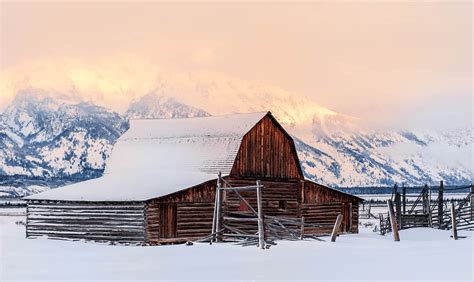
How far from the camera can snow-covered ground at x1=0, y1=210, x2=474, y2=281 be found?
24453mm

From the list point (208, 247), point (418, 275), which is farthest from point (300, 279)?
point (208, 247)

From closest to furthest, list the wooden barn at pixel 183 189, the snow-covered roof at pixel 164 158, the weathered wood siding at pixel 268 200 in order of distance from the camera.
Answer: the wooden barn at pixel 183 189, the snow-covered roof at pixel 164 158, the weathered wood siding at pixel 268 200

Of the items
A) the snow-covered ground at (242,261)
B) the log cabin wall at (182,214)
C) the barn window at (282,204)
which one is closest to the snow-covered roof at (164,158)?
the log cabin wall at (182,214)

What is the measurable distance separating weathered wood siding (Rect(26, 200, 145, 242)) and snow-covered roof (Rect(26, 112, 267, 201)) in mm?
413

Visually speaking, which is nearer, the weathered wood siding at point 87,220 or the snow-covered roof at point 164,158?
the weathered wood siding at point 87,220

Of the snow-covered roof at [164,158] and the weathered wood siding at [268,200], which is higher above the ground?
the snow-covered roof at [164,158]

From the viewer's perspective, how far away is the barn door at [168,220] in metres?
38.3

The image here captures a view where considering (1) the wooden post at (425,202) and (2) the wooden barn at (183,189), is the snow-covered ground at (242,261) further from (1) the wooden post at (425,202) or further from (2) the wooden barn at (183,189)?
(1) the wooden post at (425,202)

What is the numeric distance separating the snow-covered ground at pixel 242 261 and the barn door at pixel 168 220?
2015 millimetres

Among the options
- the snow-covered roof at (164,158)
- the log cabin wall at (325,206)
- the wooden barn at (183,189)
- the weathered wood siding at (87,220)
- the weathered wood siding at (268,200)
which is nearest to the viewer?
the weathered wood siding at (87,220)

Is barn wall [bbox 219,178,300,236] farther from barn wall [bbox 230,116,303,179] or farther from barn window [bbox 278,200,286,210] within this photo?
barn wall [bbox 230,116,303,179]

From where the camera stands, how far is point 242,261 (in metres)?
28.6

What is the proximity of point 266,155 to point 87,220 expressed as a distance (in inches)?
373

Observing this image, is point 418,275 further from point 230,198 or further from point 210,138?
point 210,138
